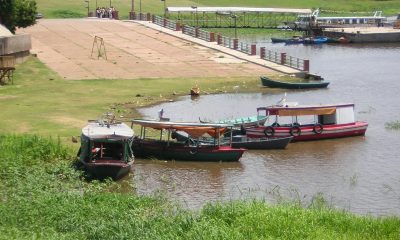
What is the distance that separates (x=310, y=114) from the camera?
46125mm

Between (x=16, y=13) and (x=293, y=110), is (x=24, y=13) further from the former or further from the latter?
(x=293, y=110)

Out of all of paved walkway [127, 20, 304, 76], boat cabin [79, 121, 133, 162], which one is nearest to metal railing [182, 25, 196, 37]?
paved walkway [127, 20, 304, 76]

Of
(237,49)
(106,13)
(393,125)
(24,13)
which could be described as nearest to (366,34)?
(237,49)

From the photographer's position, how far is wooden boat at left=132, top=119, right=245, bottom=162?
133ft

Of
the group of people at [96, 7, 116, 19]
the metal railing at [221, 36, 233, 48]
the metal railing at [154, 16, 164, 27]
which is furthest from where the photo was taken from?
the group of people at [96, 7, 116, 19]

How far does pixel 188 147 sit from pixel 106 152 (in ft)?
14.1

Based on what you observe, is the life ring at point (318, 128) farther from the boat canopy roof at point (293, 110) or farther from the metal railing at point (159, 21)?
the metal railing at point (159, 21)

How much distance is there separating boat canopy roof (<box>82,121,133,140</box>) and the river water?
190cm

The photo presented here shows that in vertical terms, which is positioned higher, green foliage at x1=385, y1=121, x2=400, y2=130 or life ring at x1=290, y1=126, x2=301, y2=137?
life ring at x1=290, y1=126, x2=301, y2=137

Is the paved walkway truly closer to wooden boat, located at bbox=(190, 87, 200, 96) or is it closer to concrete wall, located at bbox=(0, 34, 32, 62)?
wooden boat, located at bbox=(190, 87, 200, 96)

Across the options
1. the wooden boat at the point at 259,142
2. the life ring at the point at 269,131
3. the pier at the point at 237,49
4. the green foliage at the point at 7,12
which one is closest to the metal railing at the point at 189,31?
the pier at the point at 237,49

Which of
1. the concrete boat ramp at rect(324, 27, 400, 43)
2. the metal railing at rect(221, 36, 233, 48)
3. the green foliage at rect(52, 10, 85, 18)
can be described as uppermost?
the green foliage at rect(52, 10, 85, 18)

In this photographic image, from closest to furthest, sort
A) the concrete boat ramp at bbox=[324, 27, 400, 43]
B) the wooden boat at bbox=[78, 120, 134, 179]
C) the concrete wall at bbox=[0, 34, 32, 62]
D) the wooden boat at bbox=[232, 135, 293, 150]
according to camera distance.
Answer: the wooden boat at bbox=[78, 120, 134, 179] → the wooden boat at bbox=[232, 135, 293, 150] → the concrete wall at bbox=[0, 34, 32, 62] → the concrete boat ramp at bbox=[324, 27, 400, 43]

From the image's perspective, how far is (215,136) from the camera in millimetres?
40906
